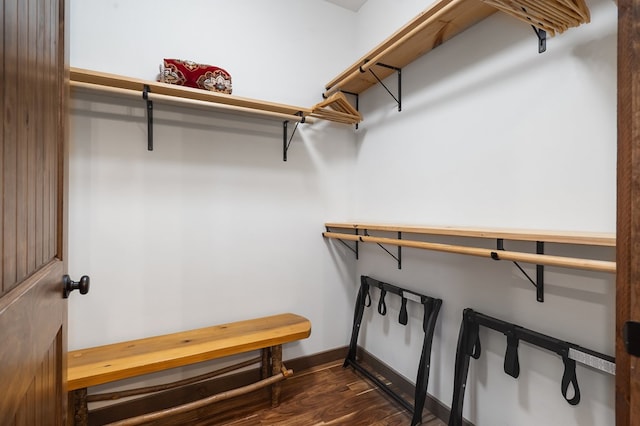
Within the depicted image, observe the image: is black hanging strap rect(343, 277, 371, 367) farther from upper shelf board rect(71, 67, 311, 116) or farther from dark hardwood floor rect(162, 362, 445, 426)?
upper shelf board rect(71, 67, 311, 116)

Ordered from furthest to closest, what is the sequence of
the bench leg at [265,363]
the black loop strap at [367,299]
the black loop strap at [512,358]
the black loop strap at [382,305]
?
1. the black loop strap at [367,299]
2. the black loop strap at [382,305]
3. the bench leg at [265,363]
4. the black loop strap at [512,358]

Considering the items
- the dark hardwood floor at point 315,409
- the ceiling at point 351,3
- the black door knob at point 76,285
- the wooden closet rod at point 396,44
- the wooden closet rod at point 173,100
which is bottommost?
the dark hardwood floor at point 315,409

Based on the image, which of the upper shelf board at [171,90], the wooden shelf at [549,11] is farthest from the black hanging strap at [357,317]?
the wooden shelf at [549,11]

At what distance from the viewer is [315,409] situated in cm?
180

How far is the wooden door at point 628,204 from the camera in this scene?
2.05 ft

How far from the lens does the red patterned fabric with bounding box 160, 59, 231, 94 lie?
1.65m

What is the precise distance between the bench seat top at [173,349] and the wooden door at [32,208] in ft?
2.18

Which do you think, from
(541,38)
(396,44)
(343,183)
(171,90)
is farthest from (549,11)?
(171,90)

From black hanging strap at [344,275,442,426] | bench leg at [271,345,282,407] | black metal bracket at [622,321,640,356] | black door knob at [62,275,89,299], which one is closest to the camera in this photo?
black metal bracket at [622,321,640,356]

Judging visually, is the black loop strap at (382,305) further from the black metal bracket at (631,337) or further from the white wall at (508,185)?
the black metal bracket at (631,337)

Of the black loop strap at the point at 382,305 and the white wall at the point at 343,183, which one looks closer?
the white wall at the point at 343,183

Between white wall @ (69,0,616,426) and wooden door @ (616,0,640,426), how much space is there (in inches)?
20.8

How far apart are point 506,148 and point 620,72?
2.51 feet

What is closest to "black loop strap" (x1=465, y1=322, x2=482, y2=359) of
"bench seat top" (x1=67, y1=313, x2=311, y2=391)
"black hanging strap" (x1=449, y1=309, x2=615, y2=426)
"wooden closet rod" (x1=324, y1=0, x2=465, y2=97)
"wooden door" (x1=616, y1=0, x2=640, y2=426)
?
"black hanging strap" (x1=449, y1=309, x2=615, y2=426)
